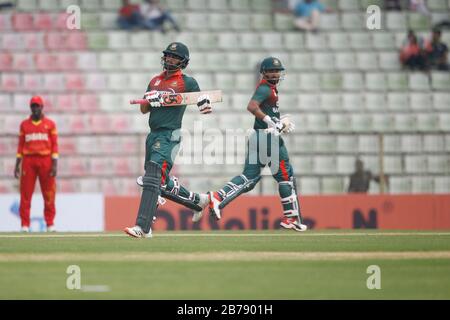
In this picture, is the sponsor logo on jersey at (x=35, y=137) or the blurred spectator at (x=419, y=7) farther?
the blurred spectator at (x=419, y=7)

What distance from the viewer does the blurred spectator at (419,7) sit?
81.4 feet

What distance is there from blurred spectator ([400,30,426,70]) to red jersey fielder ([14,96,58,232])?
914 centimetres

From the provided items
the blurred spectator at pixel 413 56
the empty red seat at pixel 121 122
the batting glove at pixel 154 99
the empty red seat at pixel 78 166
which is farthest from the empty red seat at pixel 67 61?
the batting glove at pixel 154 99

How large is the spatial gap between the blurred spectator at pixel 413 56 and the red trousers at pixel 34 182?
925cm

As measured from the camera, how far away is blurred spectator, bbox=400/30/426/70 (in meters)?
23.7

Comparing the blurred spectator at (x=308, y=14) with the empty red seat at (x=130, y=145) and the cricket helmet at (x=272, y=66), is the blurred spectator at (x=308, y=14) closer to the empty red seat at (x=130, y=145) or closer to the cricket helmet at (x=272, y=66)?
the empty red seat at (x=130, y=145)

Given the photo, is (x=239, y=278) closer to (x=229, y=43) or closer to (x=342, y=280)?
(x=342, y=280)

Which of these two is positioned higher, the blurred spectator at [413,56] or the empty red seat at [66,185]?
the blurred spectator at [413,56]

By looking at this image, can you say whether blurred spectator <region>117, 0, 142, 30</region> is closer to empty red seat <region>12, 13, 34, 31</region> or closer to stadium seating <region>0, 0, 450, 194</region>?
stadium seating <region>0, 0, 450, 194</region>

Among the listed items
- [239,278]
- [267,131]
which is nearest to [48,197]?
[267,131]

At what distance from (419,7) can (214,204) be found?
12094mm

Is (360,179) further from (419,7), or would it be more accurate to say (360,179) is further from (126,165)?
(419,7)

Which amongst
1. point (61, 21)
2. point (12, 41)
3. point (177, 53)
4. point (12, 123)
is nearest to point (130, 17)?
point (61, 21)

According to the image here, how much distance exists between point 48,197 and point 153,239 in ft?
14.5
